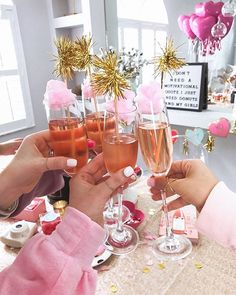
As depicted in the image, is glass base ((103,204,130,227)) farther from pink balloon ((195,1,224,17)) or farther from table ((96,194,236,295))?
pink balloon ((195,1,224,17))

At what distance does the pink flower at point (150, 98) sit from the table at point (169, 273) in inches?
17.4

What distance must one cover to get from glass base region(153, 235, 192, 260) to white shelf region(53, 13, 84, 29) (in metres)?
1.85

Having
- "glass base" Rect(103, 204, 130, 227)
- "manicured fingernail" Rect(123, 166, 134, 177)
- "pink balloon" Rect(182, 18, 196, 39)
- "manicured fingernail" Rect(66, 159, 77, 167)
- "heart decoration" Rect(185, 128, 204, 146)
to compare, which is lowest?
"glass base" Rect(103, 204, 130, 227)

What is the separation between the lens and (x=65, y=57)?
2.24ft

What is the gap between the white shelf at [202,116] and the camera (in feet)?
4.84

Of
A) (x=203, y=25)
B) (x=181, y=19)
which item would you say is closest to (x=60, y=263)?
(x=203, y=25)

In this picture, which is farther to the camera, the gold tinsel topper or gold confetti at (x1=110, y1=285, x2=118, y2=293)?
gold confetti at (x1=110, y1=285, x2=118, y2=293)

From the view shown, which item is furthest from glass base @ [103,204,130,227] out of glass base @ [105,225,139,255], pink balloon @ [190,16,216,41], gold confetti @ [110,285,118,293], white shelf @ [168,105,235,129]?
pink balloon @ [190,16,216,41]

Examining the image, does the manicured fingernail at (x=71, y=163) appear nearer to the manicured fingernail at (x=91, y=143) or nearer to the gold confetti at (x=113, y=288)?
the manicured fingernail at (x=91, y=143)

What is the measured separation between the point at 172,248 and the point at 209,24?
1232 mm

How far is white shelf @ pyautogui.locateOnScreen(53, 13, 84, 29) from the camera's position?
213 centimetres

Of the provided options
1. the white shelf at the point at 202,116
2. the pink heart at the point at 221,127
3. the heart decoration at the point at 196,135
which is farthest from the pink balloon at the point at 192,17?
the heart decoration at the point at 196,135

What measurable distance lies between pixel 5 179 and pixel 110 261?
382 millimetres

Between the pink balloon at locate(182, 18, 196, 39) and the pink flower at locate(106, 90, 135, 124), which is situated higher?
the pink balloon at locate(182, 18, 196, 39)
